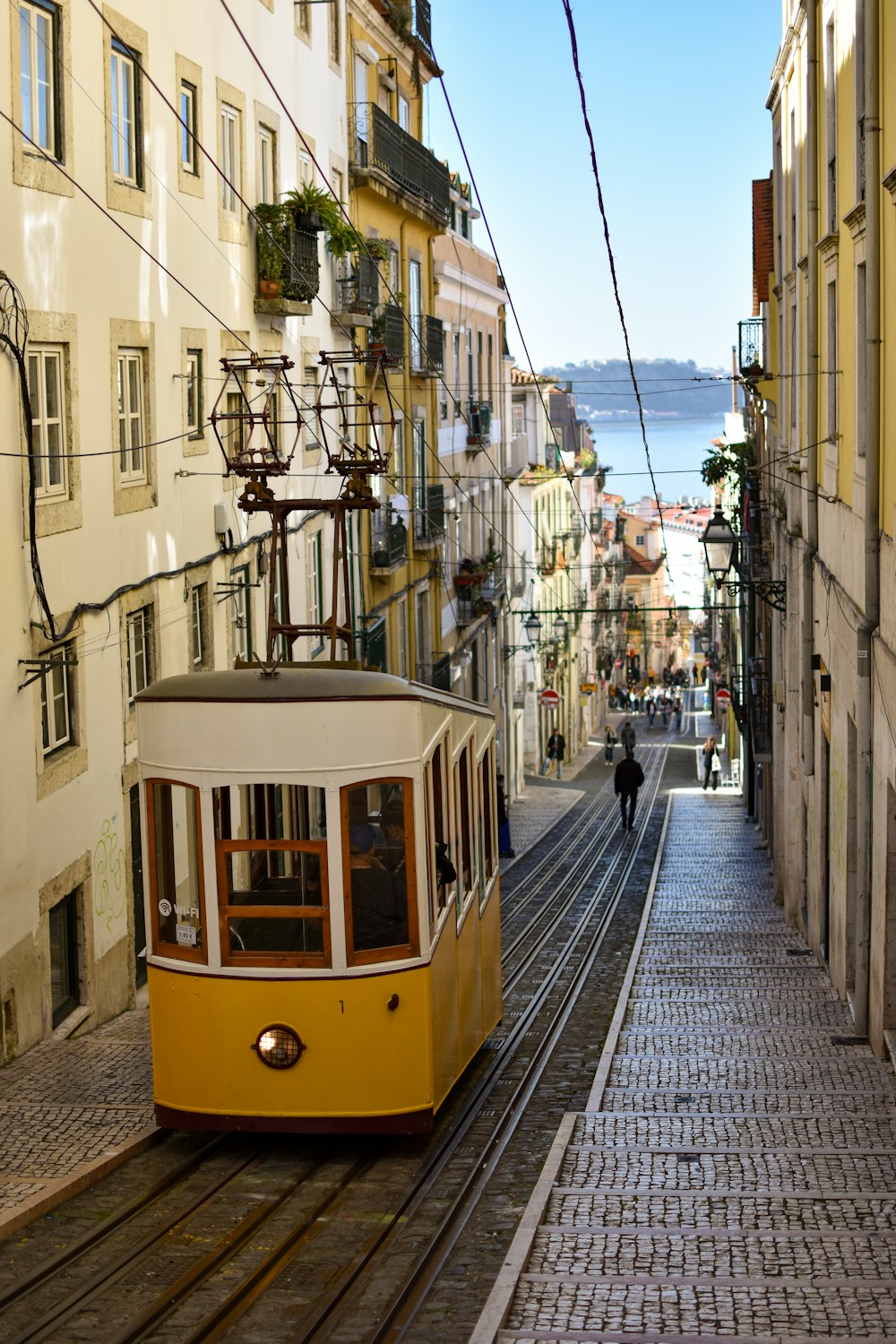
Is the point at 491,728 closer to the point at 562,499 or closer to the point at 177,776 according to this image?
the point at 177,776

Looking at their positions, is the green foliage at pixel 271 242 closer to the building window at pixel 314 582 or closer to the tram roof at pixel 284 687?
the building window at pixel 314 582

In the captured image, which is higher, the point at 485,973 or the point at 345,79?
the point at 345,79

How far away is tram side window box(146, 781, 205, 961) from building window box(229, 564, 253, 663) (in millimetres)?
9775

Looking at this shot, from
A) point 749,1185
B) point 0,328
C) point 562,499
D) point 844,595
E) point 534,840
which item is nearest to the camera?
point 749,1185

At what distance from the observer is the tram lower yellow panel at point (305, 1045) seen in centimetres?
895

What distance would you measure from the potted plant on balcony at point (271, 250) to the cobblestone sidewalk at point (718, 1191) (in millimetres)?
9940

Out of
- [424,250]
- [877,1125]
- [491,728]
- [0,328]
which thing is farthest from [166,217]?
[424,250]

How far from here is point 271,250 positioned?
20.7 m

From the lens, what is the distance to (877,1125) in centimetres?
985

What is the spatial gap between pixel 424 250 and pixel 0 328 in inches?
889

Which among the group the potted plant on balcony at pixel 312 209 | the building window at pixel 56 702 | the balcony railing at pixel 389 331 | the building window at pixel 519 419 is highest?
the potted plant on balcony at pixel 312 209

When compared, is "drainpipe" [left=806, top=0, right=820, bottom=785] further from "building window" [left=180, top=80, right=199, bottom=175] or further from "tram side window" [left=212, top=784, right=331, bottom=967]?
"tram side window" [left=212, top=784, right=331, bottom=967]

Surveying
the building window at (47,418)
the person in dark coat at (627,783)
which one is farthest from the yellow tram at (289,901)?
the person in dark coat at (627,783)

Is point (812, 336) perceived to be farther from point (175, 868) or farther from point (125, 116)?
point (175, 868)
